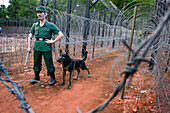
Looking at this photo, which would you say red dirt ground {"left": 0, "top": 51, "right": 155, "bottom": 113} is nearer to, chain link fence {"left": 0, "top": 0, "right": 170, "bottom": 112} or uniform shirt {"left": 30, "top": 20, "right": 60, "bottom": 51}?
chain link fence {"left": 0, "top": 0, "right": 170, "bottom": 112}

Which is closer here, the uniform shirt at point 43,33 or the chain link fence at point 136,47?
the chain link fence at point 136,47

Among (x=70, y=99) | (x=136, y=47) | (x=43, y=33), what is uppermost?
(x=43, y=33)

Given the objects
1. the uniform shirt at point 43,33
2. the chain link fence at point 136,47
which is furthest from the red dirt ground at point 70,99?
the uniform shirt at point 43,33

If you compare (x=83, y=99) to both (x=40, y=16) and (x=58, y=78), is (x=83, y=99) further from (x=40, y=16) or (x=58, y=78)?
(x=40, y=16)

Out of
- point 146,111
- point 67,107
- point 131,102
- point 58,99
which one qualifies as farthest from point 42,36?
point 146,111

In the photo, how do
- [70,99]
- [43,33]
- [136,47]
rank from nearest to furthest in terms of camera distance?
[70,99], [43,33], [136,47]

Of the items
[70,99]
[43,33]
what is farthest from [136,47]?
[43,33]

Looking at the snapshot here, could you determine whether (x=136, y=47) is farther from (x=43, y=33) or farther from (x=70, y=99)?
(x=43, y=33)

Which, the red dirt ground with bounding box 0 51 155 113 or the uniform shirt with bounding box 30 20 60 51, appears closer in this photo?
the red dirt ground with bounding box 0 51 155 113

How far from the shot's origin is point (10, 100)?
9.82ft

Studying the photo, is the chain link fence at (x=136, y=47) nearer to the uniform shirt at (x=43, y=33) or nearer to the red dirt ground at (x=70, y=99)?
the red dirt ground at (x=70, y=99)

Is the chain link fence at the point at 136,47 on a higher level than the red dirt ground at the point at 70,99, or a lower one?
higher

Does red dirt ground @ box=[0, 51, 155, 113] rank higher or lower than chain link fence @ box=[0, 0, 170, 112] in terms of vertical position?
lower

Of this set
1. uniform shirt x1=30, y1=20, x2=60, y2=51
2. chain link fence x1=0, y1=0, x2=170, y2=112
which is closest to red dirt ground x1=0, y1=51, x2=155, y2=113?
chain link fence x1=0, y1=0, x2=170, y2=112
